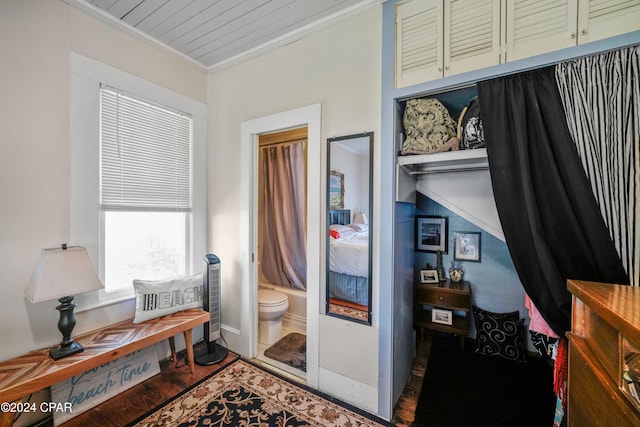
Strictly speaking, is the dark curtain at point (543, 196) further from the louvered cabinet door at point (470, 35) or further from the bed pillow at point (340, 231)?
the bed pillow at point (340, 231)

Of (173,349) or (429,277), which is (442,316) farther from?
(173,349)

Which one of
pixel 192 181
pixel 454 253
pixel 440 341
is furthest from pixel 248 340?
pixel 454 253

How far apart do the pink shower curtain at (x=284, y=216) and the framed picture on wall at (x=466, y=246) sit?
164 cm

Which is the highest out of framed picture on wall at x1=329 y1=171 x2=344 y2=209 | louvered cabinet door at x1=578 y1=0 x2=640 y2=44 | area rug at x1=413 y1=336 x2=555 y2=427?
louvered cabinet door at x1=578 y1=0 x2=640 y2=44

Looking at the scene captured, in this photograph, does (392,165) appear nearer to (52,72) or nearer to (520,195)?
(520,195)

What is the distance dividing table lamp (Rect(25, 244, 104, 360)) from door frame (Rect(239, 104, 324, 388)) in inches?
42.6

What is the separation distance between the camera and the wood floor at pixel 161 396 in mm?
1642

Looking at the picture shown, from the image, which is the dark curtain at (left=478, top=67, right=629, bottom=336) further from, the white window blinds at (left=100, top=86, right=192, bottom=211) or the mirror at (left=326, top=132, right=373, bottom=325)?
the white window blinds at (left=100, top=86, right=192, bottom=211)

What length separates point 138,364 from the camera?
199 cm

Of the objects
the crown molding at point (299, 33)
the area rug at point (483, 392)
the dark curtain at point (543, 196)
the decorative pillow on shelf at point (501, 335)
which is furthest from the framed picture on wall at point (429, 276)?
the crown molding at point (299, 33)

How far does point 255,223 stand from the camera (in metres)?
A: 2.39

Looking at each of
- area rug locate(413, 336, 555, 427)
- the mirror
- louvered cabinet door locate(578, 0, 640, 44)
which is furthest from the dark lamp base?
louvered cabinet door locate(578, 0, 640, 44)

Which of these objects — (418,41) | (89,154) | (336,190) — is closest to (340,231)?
(336,190)

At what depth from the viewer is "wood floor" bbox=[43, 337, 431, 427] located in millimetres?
1642
